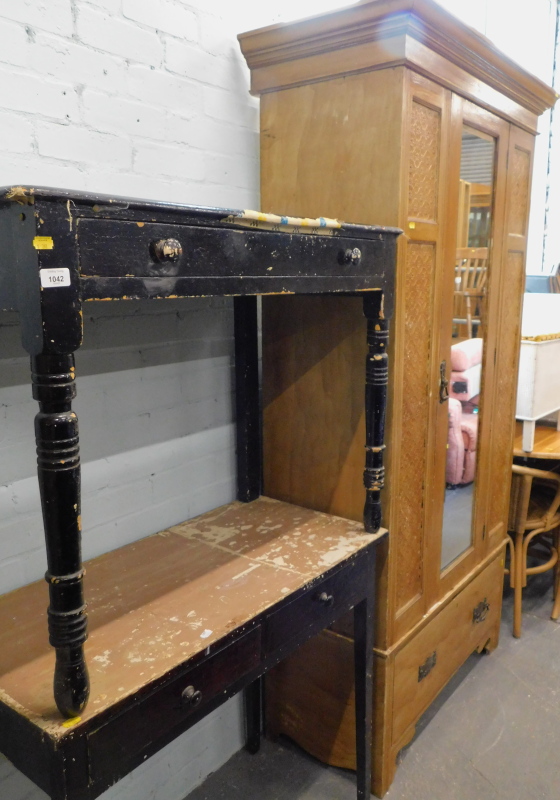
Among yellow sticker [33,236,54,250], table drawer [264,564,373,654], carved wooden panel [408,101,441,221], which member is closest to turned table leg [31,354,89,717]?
yellow sticker [33,236,54,250]

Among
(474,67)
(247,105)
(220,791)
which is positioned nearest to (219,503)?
(220,791)

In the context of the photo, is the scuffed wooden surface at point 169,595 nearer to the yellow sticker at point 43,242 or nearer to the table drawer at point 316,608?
the table drawer at point 316,608

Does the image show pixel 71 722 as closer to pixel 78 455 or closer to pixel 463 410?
pixel 78 455

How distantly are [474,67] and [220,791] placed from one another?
2.13 meters

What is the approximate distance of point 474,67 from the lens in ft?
5.49

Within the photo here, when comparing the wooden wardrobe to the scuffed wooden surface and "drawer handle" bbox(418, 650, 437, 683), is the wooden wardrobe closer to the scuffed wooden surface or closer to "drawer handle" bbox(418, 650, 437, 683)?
"drawer handle" bbox(418, 650, 437, 683)

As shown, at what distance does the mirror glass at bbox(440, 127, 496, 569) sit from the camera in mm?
1819

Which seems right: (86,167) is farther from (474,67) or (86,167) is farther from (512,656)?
(512,656)

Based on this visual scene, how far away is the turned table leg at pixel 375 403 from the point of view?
1462mm

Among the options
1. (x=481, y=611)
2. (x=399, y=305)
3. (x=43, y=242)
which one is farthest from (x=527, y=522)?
(x=43, y=242)

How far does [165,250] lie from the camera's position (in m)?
0.89

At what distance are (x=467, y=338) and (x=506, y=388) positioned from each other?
43 centimetres

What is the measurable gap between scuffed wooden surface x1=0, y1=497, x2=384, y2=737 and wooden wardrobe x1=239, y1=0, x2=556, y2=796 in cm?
21

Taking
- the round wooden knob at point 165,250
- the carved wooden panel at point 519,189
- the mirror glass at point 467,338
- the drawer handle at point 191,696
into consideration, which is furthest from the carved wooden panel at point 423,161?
the drawer handle at point 191,696
